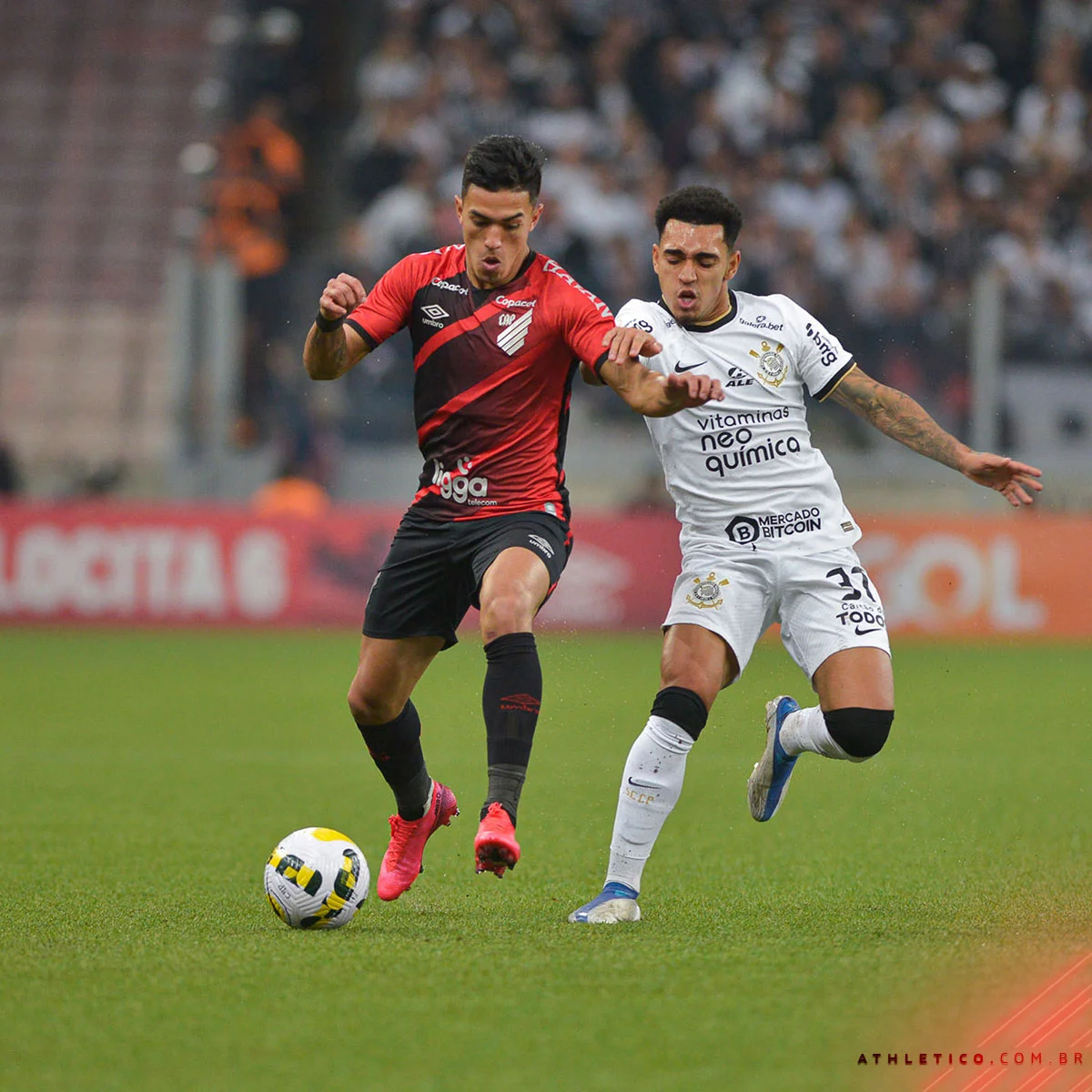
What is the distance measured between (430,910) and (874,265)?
1166cm

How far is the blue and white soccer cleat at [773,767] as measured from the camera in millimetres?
6078

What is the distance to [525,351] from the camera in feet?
18.4

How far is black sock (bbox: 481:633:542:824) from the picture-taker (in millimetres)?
5195

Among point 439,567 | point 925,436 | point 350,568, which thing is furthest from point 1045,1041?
point 350,568

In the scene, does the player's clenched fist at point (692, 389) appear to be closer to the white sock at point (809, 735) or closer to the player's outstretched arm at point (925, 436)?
the player's outstretched arm at point (925, 436)

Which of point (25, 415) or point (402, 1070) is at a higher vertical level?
point (25, 415)

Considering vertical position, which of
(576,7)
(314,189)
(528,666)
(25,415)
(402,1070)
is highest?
(576,7)

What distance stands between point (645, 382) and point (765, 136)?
1333 centimetres

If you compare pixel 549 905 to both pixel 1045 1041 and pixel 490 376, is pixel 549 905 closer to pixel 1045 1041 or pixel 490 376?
pixel 490 376

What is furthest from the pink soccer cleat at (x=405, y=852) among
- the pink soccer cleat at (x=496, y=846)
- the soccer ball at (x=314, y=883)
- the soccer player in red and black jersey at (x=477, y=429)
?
the pink soccer cleat at (x=496, y=846)

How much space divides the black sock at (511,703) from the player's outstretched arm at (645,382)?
77 centimetres

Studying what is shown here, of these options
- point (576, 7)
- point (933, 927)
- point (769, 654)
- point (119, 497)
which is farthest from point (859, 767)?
point (576, 7)

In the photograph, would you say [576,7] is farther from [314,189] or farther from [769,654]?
[769,654]

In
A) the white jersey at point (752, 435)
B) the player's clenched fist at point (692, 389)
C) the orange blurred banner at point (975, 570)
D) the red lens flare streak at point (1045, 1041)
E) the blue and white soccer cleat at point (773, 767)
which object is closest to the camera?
the red lens flare streak at point (1045, 1041)
